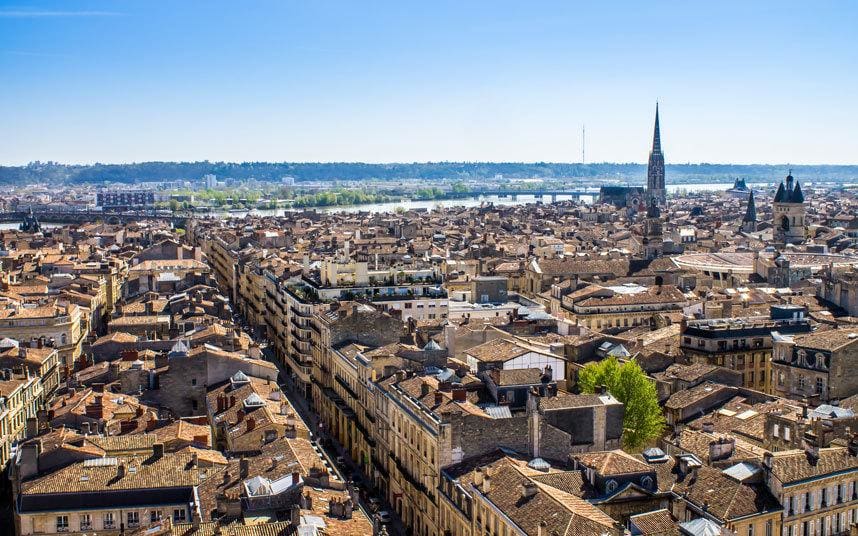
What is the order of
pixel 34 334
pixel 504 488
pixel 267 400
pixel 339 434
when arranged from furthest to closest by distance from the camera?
pixel 34 334 → pixel 339 434 → pixel 267 400 → pixel 504 488

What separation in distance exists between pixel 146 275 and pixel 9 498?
62.6 m

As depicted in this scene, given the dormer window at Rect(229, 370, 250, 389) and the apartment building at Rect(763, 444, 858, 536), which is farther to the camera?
the dormer window at Rect(229, 370, 250, 389)

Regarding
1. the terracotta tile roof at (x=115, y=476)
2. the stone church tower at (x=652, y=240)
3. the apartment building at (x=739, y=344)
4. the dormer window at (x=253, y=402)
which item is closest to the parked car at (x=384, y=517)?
the dormer window at (x=253, y=402)

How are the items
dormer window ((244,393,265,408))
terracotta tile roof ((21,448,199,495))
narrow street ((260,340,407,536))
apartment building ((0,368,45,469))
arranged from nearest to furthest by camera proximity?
terracotta tile roof ((21,448,199,495))
narrow street ((260,340,407,536))
dormer window ((244,393,265,408))
apartment building ((0,368,45,469))

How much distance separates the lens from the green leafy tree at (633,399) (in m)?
58.4

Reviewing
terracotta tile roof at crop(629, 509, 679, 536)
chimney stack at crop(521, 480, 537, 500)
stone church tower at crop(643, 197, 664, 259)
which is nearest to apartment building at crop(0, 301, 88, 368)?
chimney stack at crop(521, 480, 537, 500)

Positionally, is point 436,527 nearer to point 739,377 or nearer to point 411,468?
point 411,468

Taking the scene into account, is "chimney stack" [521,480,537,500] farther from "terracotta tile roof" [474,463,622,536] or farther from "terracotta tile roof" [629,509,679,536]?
"terracotta tile roof" [629,509,679,536]

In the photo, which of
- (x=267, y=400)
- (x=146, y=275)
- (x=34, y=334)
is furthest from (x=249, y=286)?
(x=267, y=400)

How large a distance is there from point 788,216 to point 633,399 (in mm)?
124802

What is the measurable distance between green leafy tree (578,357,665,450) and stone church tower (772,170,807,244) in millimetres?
119752

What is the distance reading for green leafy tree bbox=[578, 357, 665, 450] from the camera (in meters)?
58.4

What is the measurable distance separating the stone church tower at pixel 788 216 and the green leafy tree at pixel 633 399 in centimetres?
11975

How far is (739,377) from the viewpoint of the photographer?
68.2 metres
